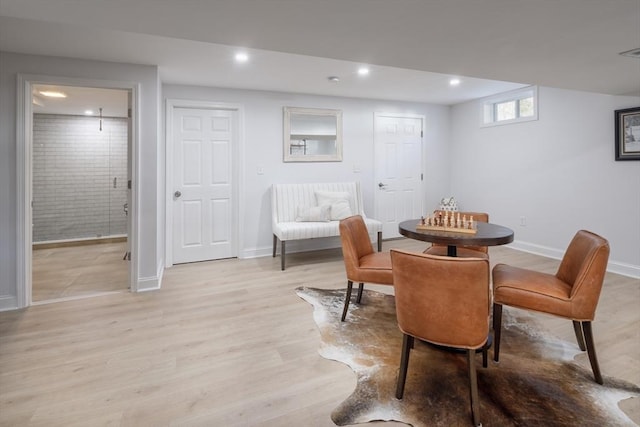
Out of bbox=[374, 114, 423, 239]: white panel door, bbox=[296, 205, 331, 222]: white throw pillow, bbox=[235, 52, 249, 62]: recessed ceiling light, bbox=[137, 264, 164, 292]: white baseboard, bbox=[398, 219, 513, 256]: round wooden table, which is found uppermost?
bbox=[235, 52, 249, 62]: recessed ceiling light

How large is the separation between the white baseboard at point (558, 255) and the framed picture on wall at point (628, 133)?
123 centimetres

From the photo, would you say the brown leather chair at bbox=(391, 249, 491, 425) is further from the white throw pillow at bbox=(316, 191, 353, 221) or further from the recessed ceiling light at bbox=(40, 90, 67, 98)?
the recessed ceiling light at bbox=(40, 90, 67, 98)

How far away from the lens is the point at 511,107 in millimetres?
5293

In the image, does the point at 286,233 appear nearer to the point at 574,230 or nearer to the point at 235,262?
the point at 235,262

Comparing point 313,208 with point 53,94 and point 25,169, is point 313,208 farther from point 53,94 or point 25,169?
point 53,94

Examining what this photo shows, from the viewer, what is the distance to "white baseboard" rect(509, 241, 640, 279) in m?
3.91

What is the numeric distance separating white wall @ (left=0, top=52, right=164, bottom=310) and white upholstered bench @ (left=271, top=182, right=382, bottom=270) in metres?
1.54

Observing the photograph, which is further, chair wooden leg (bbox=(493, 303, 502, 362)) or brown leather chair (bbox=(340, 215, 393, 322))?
brown leather chair (bbox=(340, 215, 393, 322))

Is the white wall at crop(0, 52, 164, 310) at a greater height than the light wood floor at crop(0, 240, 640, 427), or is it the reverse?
the white wall at crop(0, 52, 164, 310)

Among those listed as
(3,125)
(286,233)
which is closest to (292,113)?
(286,233)

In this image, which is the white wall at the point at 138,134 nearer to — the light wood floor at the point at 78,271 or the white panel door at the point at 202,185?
the light wood floor at the point at 78,271

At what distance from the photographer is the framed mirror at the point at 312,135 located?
16.4ft

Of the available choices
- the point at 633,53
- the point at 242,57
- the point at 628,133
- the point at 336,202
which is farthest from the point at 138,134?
the point at 628,133

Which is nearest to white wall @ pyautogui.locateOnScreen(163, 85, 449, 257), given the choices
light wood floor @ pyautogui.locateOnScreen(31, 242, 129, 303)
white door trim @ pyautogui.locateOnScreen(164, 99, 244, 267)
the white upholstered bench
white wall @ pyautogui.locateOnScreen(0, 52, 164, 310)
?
white door trim @ pyautogui.locateOnScreen(164, 99, 244, 267)
